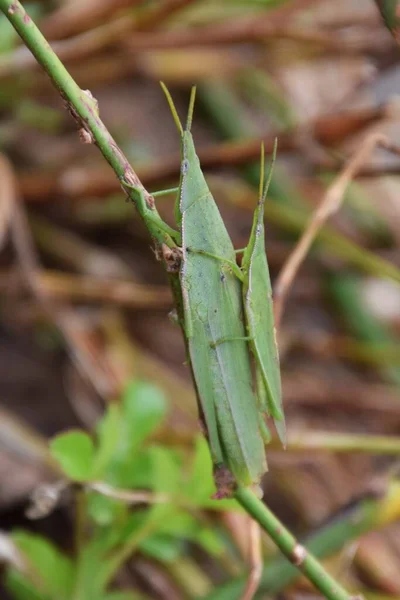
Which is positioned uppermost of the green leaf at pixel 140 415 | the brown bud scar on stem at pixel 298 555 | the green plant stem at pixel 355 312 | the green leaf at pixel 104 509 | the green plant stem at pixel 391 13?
the green plant stem at pixel 355 312

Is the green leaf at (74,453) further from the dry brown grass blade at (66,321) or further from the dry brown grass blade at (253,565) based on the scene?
the dry brown grass blade at (66,321)

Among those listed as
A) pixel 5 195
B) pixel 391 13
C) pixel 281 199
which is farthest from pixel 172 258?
pixel 281 199

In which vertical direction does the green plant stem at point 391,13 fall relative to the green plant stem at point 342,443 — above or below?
above

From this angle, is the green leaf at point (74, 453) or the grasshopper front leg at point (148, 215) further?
the green leaf at point (74, 453)

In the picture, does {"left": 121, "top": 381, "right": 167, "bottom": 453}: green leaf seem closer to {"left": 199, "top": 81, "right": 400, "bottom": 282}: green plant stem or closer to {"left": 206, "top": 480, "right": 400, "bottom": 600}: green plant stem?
{"left": 206, "top": 480, "right": 400, "bottom": 600}: green plant stem

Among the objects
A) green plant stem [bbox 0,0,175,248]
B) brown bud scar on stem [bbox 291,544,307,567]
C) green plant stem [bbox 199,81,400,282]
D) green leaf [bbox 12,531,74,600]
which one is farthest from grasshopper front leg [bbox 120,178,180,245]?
green plant stem [bbox 199,81,400,282]

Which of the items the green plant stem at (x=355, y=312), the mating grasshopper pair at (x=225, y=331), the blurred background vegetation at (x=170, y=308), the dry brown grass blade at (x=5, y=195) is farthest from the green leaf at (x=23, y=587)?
the green plant stem at (x=355, y=312)

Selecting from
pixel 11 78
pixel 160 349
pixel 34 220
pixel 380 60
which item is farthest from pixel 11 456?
pixel 380 60

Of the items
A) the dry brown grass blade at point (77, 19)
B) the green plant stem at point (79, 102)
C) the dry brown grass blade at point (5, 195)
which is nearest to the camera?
the green plant stem at point (79, 102)

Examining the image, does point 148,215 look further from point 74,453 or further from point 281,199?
point 281,199

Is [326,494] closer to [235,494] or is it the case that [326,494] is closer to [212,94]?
[235,494]
